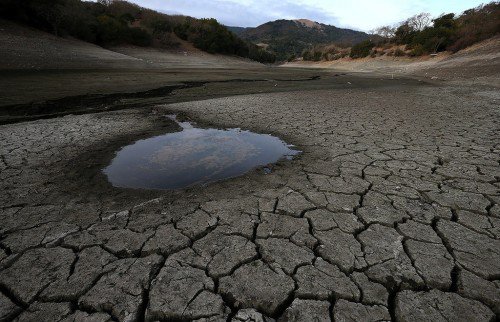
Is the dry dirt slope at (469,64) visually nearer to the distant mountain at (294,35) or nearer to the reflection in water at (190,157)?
the reflection in water at (190,157)

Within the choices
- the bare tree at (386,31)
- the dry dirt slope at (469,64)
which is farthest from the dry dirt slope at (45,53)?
the bare tree at (386,31)

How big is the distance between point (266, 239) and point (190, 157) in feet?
7.29

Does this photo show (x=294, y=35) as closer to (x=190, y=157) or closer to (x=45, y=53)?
(x=45, y=53)

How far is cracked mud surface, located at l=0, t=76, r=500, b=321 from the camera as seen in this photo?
1.64 m

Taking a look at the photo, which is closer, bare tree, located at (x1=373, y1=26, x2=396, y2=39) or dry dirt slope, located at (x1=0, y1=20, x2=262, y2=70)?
dry dirt slope, located at (x1=0, y1=20, x2=262, y2=70)

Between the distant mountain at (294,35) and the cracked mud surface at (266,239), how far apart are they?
94357 millimetres

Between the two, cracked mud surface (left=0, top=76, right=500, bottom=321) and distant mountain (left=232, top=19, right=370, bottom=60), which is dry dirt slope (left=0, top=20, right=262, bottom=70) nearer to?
cracked mud surface (left=0, top=76, right=500, bottom=321)

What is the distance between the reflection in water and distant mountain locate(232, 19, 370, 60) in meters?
92.9

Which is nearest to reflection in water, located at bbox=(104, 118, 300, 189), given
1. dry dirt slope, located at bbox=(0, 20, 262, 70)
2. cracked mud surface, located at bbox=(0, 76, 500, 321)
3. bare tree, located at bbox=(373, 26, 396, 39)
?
cracked mud surface, located at bbox=(0, 76, 500, 321)

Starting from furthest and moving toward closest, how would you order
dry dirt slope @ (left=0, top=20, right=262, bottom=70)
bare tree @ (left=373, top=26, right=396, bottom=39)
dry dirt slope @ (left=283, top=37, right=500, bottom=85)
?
bare tree @ (left=373, top=26, right=396, bottom=39), dry dirt slope @ (left=0, top=20, right=262, bottom=70), dry dirt slope @ (left=283, top=37, right=500, bottom=85)

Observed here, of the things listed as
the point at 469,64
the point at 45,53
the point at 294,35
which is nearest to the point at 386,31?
the point at 469,64

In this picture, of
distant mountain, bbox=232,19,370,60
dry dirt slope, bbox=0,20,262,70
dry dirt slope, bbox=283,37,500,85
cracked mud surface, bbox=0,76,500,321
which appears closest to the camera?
cracked mud surface, bbox=0,76,500,321

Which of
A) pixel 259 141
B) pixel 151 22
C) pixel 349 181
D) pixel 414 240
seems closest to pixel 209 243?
pixel 414 240

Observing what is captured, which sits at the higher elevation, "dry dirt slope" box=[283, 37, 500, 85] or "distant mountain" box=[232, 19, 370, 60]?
"distant mountain" box=[232, 19, 370, 60]
